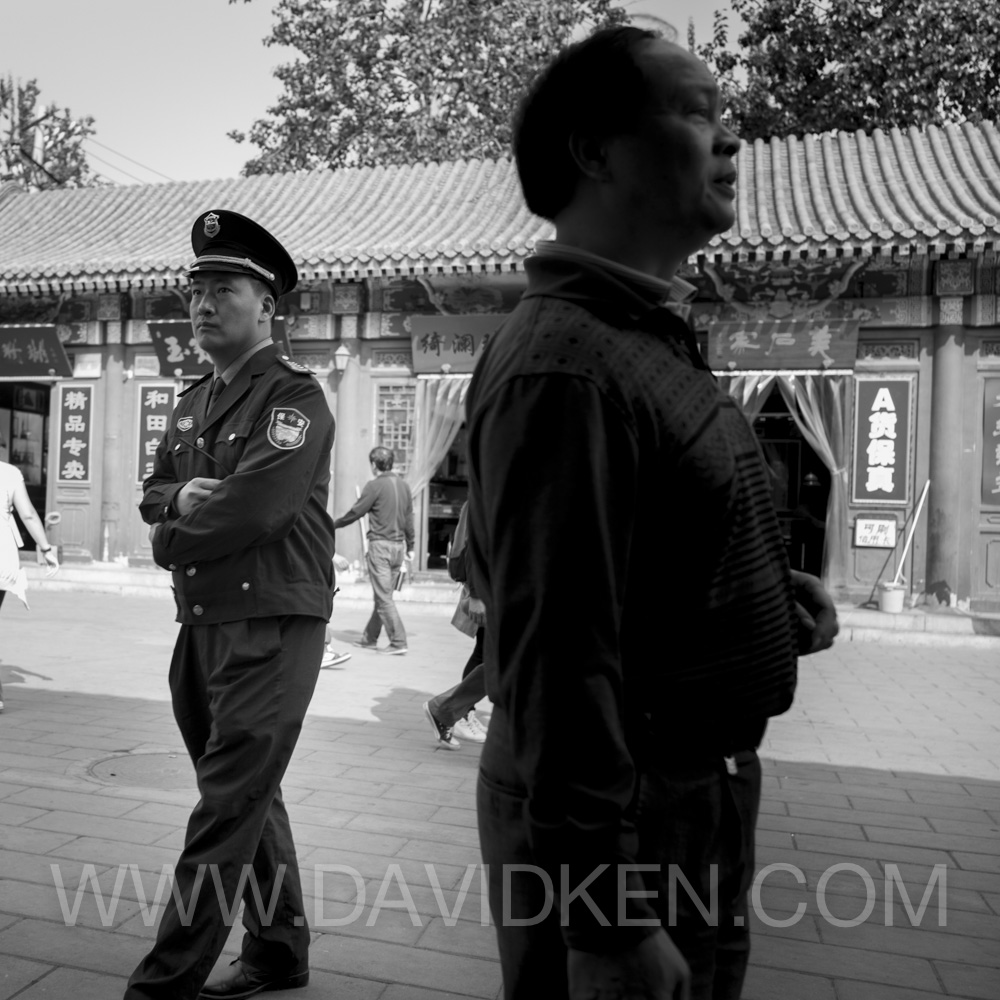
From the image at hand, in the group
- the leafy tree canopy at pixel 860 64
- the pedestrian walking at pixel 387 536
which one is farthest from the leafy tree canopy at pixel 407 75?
the pedestrian walking at pixel 387 536

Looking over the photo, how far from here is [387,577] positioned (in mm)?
8766

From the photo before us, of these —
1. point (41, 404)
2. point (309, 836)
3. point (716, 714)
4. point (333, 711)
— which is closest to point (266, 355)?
point (716, 714)

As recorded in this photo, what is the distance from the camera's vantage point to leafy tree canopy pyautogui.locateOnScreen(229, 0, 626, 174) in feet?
66.2

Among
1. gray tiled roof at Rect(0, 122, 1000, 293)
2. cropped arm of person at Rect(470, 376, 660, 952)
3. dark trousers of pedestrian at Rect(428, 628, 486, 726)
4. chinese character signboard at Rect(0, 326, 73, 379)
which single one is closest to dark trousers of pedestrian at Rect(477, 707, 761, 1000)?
cropped arm of person at Rect(470, 376, 660, 952)

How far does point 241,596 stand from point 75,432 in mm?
12387

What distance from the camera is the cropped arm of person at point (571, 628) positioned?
115 centimetres

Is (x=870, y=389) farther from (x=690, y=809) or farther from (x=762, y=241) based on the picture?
(x=690, y=809)

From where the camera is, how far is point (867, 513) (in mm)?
11133

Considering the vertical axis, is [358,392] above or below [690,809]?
above

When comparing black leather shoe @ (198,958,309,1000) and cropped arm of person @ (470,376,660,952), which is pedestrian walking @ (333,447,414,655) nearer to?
black leather shoe @ (198,958,309,1000)

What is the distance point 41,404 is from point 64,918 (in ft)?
46.1

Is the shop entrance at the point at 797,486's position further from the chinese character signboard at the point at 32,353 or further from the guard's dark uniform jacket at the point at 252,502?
the guard's dark uniform jacket at the point at 252,502

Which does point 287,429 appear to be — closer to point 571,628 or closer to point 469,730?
point 571,628

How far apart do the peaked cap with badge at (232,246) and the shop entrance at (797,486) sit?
11729 mm
